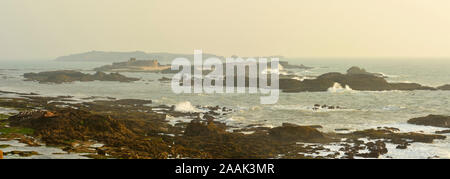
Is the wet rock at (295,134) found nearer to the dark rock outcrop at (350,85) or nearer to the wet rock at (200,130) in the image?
the wet rock at (200,130)

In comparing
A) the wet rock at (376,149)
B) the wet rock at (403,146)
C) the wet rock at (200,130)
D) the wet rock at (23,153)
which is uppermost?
the wet rock at (23,153)

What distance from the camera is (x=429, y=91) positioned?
84188mm

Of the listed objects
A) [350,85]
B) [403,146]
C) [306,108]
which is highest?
[350,85]

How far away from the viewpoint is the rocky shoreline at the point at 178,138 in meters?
27.0

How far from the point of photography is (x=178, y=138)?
33.6m

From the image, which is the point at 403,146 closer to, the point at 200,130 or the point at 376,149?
the point at 376,149

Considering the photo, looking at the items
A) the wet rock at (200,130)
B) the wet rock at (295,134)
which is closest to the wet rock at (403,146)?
the wet rock at (295,134)

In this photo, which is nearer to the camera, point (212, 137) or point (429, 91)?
point (212, 137)

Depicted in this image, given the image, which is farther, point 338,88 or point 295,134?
point 338,88

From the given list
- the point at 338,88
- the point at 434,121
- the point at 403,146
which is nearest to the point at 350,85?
the point at 338,88

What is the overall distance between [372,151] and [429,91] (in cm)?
6231
